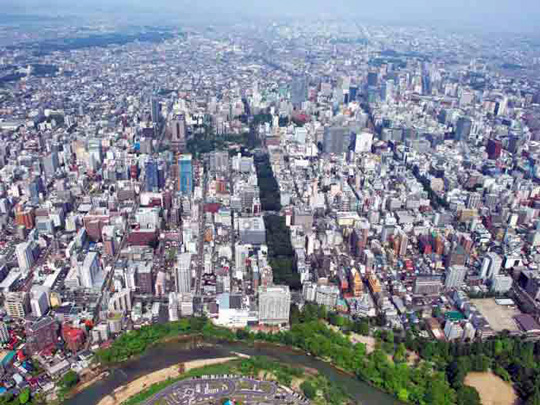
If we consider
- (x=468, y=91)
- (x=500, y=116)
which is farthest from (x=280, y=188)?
(x=468, y=91)

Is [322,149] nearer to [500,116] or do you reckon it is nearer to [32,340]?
[500,116]

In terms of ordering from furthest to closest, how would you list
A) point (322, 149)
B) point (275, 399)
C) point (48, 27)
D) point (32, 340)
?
point (48, 27), point (322, 149), point (32, 340), point (275, 399)

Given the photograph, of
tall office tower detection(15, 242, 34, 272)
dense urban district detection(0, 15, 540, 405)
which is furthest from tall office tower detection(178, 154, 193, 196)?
tall office tower detection(15, 242, 34, 272)

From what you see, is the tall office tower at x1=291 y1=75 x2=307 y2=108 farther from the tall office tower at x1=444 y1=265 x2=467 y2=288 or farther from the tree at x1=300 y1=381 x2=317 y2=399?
the tree at x1=300 y1=381 x2=317 y2=399

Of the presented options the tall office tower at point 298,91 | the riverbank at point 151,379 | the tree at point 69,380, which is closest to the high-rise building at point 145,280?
the riverbank at point 151,379

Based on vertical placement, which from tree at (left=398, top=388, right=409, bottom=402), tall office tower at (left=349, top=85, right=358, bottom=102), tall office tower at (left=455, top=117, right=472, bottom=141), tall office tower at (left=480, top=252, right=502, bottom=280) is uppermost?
tall office tower at (left=349, top=85, right=358, bottom=102)

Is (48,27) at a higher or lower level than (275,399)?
higher
